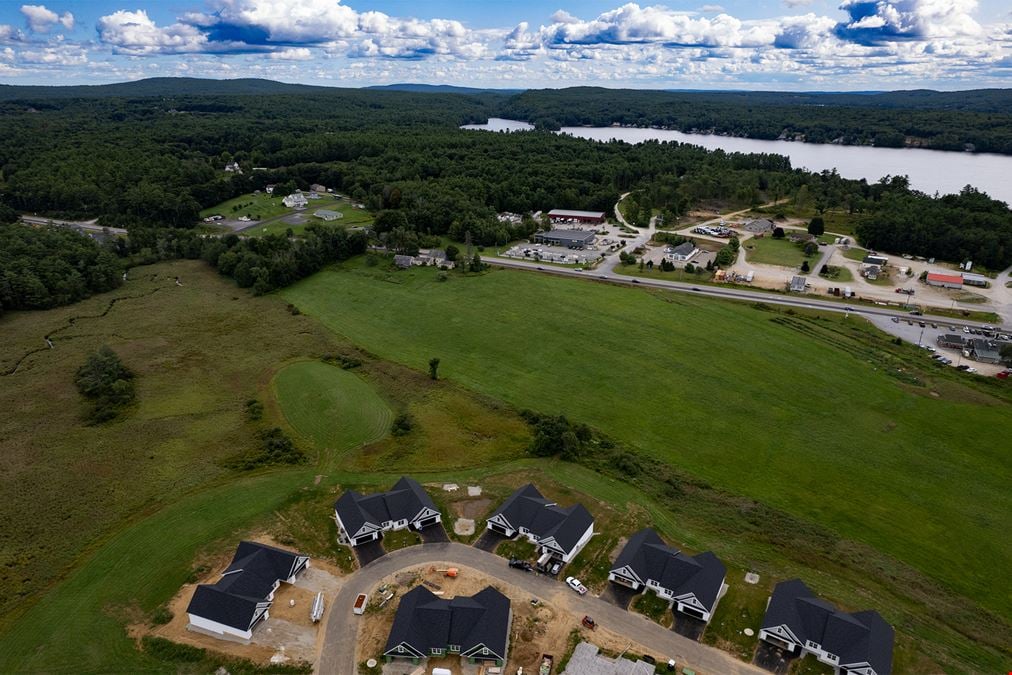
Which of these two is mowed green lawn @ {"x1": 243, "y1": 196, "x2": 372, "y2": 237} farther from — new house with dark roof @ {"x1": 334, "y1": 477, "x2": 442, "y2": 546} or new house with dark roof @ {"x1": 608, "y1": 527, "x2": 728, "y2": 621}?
new house with dark roof @ {"x1": 608, "y1": 527, "x2": 728, "y2": 621}

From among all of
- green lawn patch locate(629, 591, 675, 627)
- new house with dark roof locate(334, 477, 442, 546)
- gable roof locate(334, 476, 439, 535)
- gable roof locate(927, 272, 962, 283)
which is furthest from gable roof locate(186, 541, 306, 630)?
gable roof locate(927, 272, 962, 283)

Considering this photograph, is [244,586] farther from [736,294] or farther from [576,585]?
[736,294]

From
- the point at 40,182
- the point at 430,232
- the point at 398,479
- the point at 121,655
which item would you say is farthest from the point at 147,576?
the point at 40,182

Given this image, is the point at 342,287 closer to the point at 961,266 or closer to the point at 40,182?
the point at 40,182

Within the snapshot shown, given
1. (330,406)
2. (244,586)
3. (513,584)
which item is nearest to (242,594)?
(244,586)

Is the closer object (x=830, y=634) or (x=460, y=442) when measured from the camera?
(x=830, y=634)

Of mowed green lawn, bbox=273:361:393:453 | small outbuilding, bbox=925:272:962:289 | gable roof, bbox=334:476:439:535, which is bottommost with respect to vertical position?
mowed green lawn, bbox=273:361:393:453

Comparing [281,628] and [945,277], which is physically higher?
[945,277]

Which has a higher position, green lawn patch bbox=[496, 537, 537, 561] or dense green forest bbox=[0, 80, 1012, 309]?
dense green forest bbox=[0, 80, 1012, 309]
